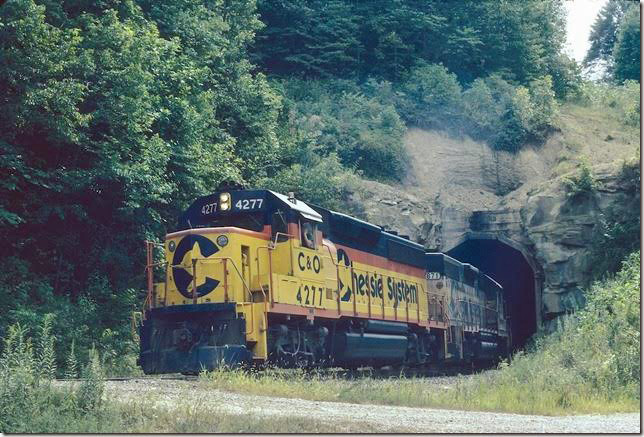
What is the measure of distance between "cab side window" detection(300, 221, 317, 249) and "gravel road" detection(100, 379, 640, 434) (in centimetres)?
453

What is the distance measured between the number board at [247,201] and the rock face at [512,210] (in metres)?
13.6

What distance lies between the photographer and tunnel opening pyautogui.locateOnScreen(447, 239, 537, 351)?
3328 cm

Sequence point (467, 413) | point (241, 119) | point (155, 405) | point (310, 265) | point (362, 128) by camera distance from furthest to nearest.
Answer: point (362, 128) → point (241, 119) → point (310, 265) → point (467, 413) → point (155, 405)

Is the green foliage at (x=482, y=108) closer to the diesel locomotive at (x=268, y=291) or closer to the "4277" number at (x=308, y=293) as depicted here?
the diesel locomotive at (x=268, y=291)

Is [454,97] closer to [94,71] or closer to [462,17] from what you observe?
[462,17]

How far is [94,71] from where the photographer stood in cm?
1831

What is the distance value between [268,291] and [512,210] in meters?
17.9

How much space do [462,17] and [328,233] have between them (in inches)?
996

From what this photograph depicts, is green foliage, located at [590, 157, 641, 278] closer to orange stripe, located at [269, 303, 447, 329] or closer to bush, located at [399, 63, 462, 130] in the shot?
bush, located at [399, 63, 462, 130]

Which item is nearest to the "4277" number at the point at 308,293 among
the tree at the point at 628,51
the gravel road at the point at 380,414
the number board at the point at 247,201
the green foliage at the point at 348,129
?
the number board at the point at 247,201

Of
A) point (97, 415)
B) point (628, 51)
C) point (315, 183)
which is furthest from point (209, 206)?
point (628, 51)

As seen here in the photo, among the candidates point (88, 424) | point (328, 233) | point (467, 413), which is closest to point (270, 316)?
point (328, 233)

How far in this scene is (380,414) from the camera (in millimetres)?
10281

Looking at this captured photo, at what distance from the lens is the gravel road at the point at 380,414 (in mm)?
9352
